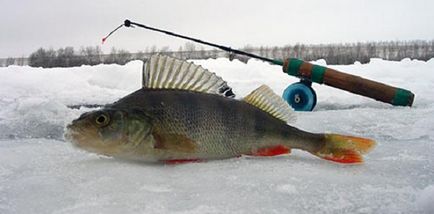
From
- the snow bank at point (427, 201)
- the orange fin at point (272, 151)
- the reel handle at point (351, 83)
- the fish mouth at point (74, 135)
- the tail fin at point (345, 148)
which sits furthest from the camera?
the reel handle at point (351, 83)

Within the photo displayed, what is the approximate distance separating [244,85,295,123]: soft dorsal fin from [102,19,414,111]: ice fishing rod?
1849mm

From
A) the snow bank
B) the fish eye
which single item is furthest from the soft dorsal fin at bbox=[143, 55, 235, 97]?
the snow bank

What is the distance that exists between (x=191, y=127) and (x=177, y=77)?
317 mm

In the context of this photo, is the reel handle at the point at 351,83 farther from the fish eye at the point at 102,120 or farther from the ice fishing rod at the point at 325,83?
the fish eye at the point at 102,120

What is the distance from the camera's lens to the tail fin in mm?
2211

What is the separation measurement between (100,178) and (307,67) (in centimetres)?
288

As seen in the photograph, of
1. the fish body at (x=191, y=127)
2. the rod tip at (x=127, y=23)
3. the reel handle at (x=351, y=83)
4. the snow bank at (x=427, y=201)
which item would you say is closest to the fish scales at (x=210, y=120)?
the fish body at (x=191, y=127)

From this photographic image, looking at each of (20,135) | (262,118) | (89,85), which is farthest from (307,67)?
(89,85)

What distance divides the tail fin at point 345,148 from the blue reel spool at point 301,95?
7.88 ft

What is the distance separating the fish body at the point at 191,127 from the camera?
2.13 m

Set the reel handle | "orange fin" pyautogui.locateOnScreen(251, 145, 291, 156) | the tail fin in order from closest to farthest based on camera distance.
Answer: the tail fin
"orange fin" pyautogui.locateOnScreen(251, 145, 291, 156)
the reel handle

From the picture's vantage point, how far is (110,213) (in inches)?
56.9

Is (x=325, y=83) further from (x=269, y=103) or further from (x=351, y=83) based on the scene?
(x=269, y=103)

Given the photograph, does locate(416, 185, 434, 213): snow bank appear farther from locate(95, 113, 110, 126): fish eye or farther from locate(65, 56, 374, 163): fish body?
locate(95, 113, 110, 126): fish eye
